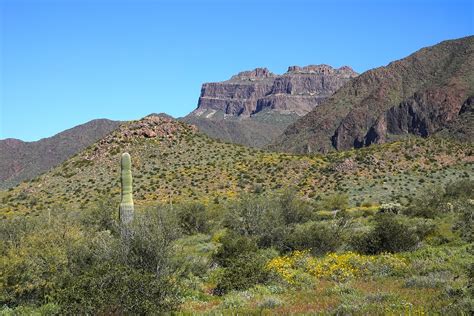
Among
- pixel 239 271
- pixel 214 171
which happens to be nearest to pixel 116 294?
pixel 239 271

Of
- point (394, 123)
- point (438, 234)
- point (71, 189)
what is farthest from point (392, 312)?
point (394, 123)

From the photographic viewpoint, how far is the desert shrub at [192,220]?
112 feet

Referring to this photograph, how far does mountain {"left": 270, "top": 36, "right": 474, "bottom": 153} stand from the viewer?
12162 centimetres

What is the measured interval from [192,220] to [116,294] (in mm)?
24511

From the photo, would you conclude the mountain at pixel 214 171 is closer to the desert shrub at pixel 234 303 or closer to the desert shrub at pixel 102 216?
the desert shrub at pixel 102 216

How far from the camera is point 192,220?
34406 mm

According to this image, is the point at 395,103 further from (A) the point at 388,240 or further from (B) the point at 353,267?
(B) the point at 353,267

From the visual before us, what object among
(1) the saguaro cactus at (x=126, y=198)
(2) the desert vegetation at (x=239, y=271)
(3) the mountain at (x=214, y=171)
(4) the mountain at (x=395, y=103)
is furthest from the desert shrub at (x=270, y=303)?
(4) the mountain at (x=395, y=103)

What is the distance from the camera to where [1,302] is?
15453 millimetres

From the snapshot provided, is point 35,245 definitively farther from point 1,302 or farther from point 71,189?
point 71,189

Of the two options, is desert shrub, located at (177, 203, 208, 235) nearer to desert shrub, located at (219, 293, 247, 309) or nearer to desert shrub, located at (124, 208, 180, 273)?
desert shrub, located at (124, 208, 180, 273)

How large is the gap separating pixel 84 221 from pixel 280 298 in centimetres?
2015

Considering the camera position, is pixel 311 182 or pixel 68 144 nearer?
pixel 311 182

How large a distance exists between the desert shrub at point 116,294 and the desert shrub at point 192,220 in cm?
2305
